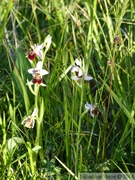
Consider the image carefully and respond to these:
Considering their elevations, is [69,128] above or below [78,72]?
below

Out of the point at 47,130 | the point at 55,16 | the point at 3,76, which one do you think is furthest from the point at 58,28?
the point at 47,130

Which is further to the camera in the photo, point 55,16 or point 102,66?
point 55,16

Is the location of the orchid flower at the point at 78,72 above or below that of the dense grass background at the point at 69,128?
above

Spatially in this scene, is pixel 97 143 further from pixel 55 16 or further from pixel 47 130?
pixel 55 16

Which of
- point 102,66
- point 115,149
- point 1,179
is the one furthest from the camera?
point 102,66

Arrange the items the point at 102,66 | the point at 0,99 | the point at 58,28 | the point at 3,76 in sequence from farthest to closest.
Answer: the point at 58,28 < the point at 3,76 < the point at 102,66 < the point at 0,99

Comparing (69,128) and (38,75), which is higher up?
(38,75)

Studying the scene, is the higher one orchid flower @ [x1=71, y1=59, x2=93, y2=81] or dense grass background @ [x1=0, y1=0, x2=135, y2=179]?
orchid flower @ [x1=71, y1=59, x2=93, y2=81]

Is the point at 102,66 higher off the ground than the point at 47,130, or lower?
higher

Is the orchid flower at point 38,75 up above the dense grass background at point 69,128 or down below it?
above

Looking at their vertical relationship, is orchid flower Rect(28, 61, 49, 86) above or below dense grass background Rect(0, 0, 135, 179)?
above

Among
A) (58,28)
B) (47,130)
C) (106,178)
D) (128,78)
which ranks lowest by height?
(106,178)
